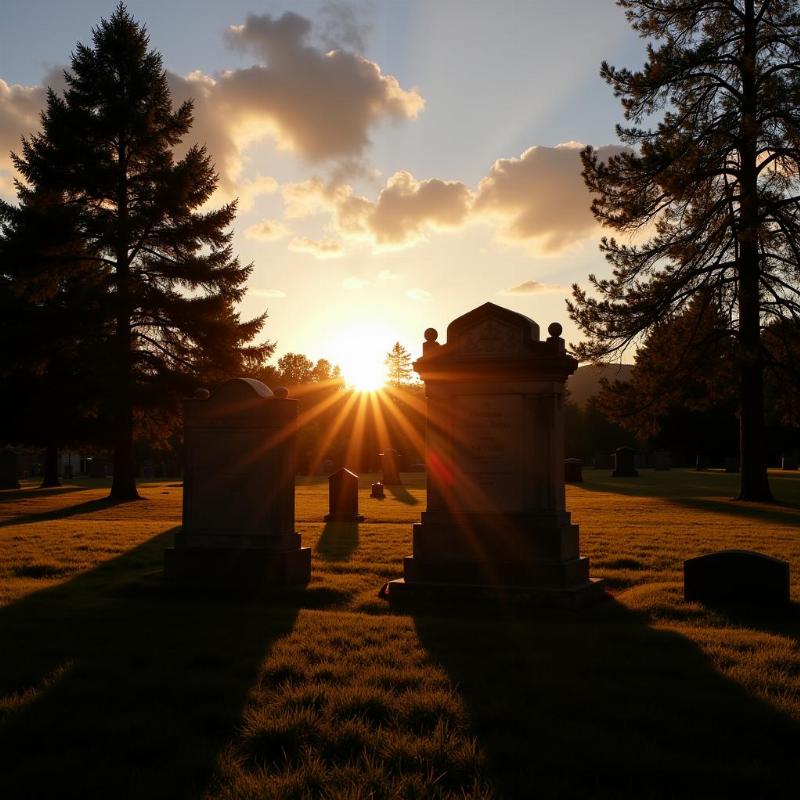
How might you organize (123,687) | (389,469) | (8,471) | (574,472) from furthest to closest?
1. (574,472)
2. (389,469)
3. (8,471)
4. (123,687)

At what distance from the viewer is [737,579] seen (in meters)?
8.86

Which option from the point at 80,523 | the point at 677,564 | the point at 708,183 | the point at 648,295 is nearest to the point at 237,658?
the point at 677,564

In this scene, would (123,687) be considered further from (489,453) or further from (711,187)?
(711,187)

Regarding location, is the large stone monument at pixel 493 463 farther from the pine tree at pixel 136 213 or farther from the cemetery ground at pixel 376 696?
the pine tree at pixel 136 213

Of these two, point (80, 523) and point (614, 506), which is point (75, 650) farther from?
point (614, 506)

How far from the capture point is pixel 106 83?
1092 inches

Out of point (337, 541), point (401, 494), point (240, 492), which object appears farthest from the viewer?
point (401, 494)

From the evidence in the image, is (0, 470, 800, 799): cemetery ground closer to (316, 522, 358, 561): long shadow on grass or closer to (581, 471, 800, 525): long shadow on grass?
(316, 522, 358, 561): long shadow on grass

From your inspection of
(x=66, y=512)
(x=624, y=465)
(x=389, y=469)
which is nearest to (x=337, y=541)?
(x=66, y=512)

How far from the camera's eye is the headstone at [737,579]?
8.58 meters

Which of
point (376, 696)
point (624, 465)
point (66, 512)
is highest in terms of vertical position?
point (624, 465)

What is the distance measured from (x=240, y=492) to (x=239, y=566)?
964 millimetres

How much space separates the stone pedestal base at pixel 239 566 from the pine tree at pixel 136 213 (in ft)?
53.5

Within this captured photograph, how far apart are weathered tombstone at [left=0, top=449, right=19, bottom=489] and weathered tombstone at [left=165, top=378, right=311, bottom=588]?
1147 inches
